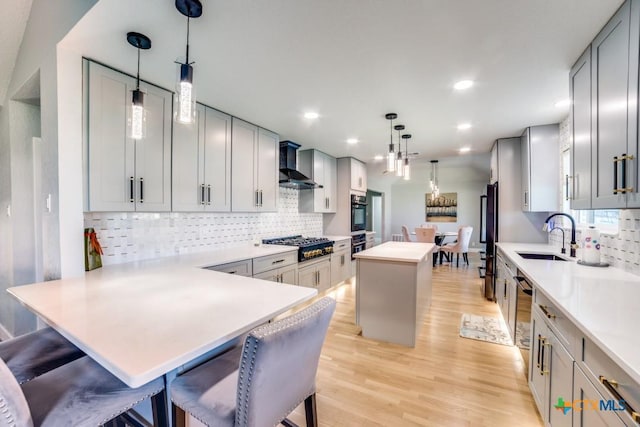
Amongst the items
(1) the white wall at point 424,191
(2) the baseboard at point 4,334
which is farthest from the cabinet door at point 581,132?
(1) the white wall at point 424,191

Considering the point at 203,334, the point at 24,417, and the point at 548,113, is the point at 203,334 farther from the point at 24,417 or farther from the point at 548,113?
the point at 548,113

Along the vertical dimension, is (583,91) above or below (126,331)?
above

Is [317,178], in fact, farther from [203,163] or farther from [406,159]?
[203,163]

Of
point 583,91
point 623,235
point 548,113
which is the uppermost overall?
point 548,113

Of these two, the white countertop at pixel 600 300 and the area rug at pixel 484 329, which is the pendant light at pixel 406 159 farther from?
the area rug at pixel 484 329

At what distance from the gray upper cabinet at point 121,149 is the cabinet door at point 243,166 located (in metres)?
0.76

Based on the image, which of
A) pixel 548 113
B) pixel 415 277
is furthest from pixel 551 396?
pixel 548 113

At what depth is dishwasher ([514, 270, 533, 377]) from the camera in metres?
2.00

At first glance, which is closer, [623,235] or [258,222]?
[623,235]

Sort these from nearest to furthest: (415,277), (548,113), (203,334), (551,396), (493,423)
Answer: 1. (203,334)
2. (551,396)
3. (493,423)
4. (415,277)
5. (548,113)

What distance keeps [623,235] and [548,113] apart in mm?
1556

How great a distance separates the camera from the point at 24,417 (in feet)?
2.60

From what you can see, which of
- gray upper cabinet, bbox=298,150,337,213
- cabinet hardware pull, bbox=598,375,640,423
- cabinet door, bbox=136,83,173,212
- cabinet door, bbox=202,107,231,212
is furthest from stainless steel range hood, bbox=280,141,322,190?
cabinet hardware pull, bbox=598,375,640,423

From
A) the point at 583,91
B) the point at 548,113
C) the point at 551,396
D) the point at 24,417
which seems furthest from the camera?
the point at 548,113
